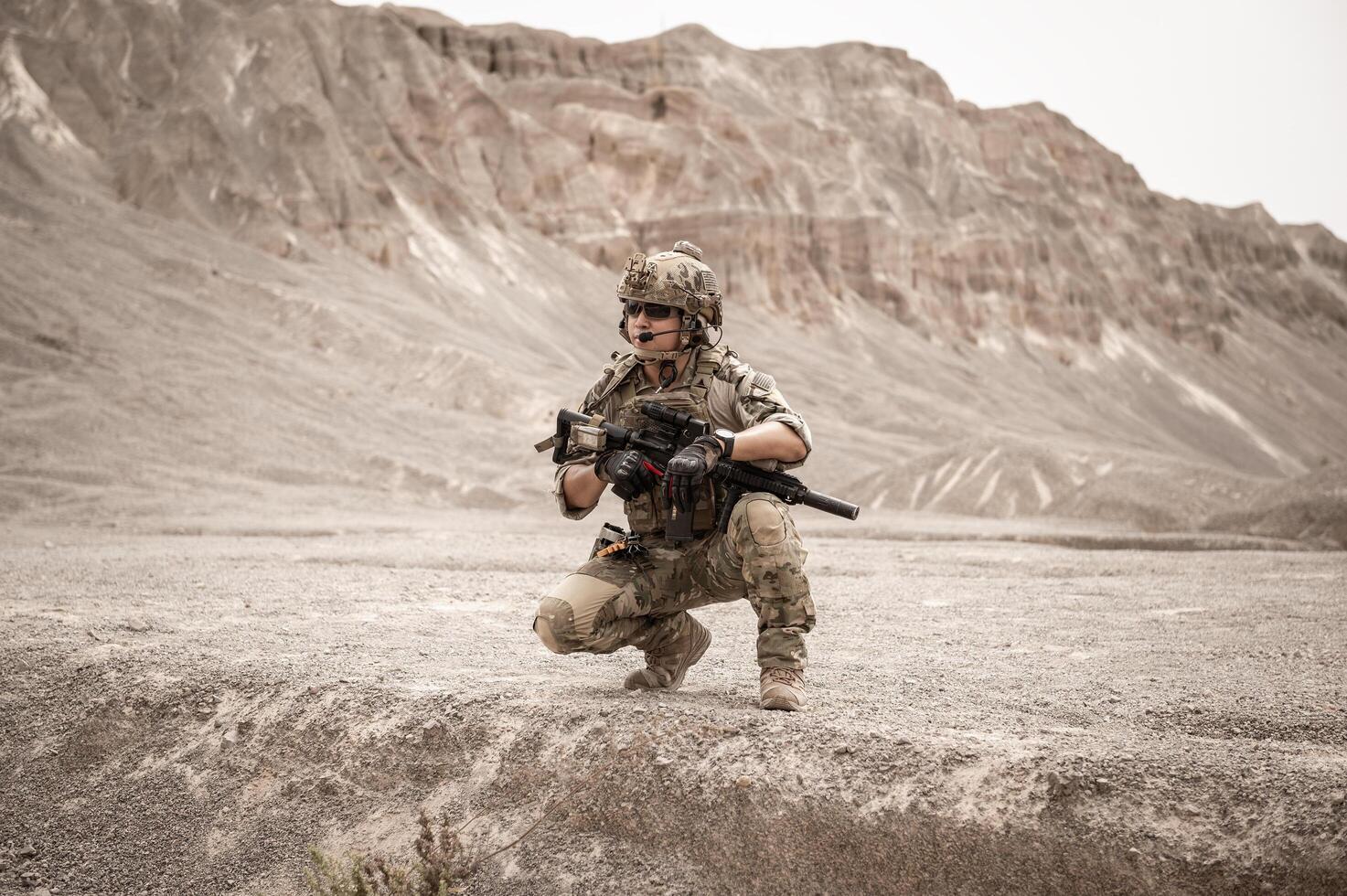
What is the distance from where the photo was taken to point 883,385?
1746 inches

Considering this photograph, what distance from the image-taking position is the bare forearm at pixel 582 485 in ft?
13.6

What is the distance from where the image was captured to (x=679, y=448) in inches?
161

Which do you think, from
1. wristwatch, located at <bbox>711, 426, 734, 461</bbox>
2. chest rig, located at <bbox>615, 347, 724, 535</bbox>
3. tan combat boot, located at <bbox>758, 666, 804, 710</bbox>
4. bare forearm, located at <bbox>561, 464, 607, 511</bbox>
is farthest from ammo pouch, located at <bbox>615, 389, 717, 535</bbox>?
tan combat boot, located at <bbox>758, 666, 804, 710</bbox>

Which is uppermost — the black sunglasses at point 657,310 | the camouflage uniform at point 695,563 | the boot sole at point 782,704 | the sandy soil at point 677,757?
the black sunglasses at point 657,310

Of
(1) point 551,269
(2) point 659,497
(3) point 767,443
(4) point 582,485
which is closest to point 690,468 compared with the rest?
(3) point 767,443

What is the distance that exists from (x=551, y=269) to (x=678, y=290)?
40101 mm

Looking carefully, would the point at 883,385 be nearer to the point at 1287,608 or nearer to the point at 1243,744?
the point at 1287,608

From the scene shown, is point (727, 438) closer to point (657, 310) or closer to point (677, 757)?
point (657, 310)

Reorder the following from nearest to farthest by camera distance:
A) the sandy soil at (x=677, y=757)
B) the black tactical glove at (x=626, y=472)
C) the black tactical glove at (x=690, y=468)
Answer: the sandy soil at (x=677, y=757), the black tactical glove at (x=690, y=468), the black tactical glove at (x=626, y=472)

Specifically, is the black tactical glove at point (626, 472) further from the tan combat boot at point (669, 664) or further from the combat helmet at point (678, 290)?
the tan combat boot at point (669, 664)

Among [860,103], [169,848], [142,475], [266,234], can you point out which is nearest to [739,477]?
[169,848]

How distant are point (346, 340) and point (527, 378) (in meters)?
4.69

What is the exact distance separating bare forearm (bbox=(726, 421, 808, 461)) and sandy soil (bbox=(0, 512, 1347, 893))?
2.86 feet

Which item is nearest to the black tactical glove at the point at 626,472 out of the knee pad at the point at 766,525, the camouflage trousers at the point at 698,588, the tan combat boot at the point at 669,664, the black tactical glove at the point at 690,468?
the black tactical glove at the point at 690,468
